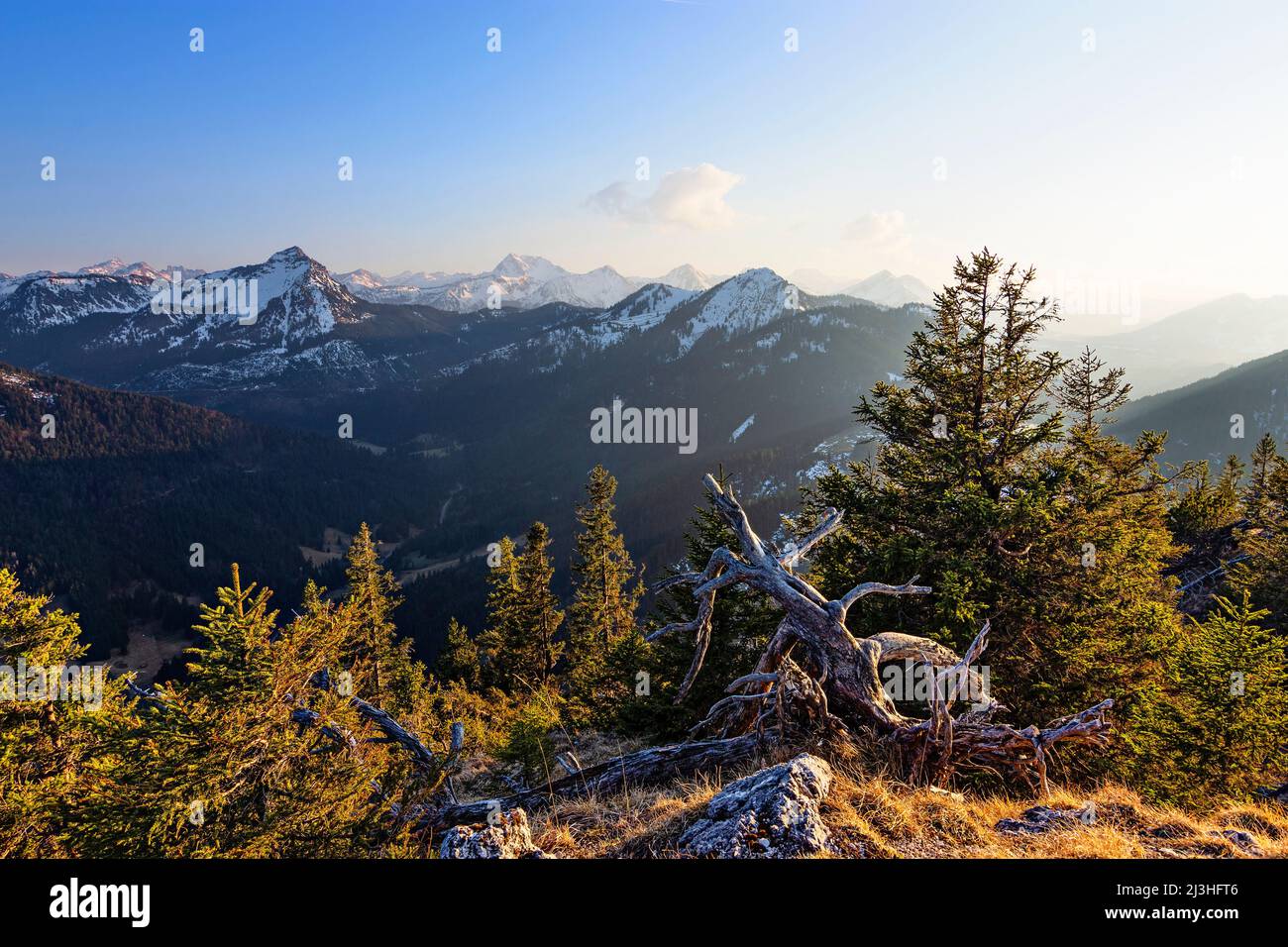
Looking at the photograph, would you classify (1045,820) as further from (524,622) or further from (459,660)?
(459,660)

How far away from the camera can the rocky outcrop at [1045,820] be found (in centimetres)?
470

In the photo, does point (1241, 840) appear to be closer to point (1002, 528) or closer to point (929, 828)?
point (929, 828)

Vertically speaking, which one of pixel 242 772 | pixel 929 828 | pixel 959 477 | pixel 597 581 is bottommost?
pixel 597 581

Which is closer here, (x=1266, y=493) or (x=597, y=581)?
(x=1266, y=493)

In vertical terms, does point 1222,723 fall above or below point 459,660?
above

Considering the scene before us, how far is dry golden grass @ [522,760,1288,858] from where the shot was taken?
4.31 meters

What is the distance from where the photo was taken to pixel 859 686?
6852mm

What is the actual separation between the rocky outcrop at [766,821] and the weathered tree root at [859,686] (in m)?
1.76

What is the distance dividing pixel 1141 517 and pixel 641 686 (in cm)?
1523

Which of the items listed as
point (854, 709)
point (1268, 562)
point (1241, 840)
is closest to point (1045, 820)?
point (1241, 840)

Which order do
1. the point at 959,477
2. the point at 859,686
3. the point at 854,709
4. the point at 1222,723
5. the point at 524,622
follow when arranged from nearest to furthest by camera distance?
the point at 859,686
the point at 854,709
the point at 1222,723
the point at 959,477
the point at 524,622

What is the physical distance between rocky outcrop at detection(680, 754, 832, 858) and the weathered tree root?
1.76 metres

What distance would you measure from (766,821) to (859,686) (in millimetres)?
3296

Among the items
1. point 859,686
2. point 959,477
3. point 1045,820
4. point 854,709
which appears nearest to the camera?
point 1045,820
